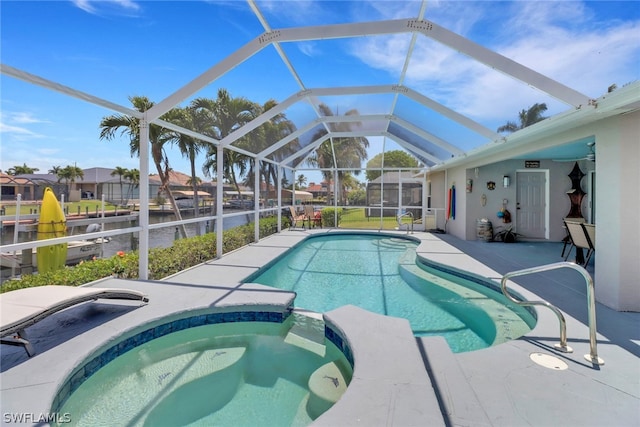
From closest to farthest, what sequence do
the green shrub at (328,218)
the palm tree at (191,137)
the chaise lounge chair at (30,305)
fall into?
1. the chaise lounge chair at (30,305)
2. the palm tree at (191,137)
3. the green shrub at (328,218)

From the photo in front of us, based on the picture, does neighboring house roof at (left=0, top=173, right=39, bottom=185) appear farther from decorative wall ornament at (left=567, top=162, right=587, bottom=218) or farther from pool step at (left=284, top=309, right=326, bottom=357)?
decorative wall ornament at (left=567, top=162, right=587, bottom=218)

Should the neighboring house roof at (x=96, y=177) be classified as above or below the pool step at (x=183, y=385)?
above

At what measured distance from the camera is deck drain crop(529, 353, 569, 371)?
2527 mm

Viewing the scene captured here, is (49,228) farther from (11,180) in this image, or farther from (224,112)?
(224,112)

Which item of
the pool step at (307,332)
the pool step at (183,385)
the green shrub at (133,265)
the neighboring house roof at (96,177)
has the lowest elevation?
the pool step at (183,385)

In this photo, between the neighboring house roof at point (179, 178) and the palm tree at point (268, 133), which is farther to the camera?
the neighboring house roof at point (179, 178)

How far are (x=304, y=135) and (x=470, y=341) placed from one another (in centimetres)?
777

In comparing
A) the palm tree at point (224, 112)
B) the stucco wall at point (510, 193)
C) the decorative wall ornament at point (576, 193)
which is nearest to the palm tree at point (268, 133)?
the palm tree at point (224, 112)

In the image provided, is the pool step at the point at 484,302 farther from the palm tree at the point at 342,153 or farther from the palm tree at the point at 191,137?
the palm tree at the point at 342,153

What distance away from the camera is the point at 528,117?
5094mm

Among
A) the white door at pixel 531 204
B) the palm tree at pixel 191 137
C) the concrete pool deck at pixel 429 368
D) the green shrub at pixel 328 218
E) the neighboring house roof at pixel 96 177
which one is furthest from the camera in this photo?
the green shrub at pixel 328 218

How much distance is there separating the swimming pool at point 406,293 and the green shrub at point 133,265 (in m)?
1.44

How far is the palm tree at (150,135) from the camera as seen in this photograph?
8148 millimetres

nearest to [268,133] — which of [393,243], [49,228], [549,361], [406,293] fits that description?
[49,228]
